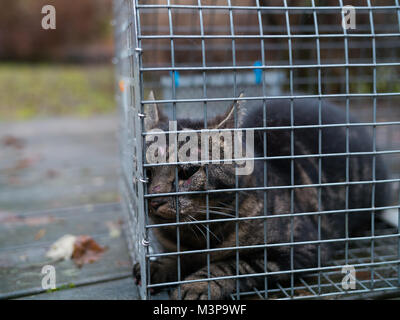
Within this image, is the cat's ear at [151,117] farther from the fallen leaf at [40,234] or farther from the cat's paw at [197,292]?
the fallen leaf at [40,234]

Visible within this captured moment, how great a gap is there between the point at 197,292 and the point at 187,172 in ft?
1.43

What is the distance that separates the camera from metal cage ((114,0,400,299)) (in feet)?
4.39

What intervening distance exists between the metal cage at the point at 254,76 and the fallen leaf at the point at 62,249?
288 millimetres

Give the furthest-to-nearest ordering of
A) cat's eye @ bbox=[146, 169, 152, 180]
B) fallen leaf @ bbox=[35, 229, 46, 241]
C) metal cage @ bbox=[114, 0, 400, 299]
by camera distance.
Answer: fallen leaf @ bbox=[35, 229, 46, 241], cat's eye @ bbox=[146, 169, 152, 180], metal cage @ bbox=[114, 0, 400, 299]

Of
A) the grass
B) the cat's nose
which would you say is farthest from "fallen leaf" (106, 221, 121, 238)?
the grass

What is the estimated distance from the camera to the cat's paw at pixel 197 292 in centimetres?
147

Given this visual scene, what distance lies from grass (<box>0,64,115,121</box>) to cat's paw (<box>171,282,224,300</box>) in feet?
19.2

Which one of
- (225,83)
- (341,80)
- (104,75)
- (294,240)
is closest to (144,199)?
(294,240)

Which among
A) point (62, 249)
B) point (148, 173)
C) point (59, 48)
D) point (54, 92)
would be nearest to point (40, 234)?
point (62, 249)

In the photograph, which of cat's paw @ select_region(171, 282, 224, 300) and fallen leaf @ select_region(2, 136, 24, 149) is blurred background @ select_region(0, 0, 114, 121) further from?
cat's paw @ select_region(171, 282, 224, 300)
